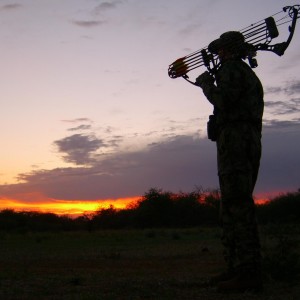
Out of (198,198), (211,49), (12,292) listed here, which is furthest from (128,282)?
(198,198)

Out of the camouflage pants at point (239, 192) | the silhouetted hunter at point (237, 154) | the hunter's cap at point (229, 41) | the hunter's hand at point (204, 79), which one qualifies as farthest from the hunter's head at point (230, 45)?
the camouflage pants at point (239, 192)

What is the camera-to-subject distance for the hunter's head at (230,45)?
6.57 m

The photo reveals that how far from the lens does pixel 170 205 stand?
68.4 meters

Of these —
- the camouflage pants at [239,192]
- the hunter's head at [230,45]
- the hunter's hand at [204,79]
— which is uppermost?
the hunter's head at [230,45]

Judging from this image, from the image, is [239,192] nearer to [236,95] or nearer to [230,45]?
[236,95]

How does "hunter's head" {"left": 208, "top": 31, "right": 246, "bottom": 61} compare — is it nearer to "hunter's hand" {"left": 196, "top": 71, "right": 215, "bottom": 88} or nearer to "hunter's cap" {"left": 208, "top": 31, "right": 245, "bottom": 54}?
"hunter's cap" {"left": 208, "top": 31, "right": 245, "bottom": 54}

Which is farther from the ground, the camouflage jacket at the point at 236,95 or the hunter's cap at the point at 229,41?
the hunter's cap at the point at 229,41

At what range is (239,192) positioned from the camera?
6.13 m

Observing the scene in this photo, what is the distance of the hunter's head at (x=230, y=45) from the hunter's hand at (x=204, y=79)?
33 cm

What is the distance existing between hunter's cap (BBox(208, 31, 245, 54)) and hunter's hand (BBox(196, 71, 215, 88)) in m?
0.39

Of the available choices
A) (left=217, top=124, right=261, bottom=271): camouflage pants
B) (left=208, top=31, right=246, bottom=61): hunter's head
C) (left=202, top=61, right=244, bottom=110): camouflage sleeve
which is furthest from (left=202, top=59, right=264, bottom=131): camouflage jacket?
(left=208, top=31, right=246, bottom=61): hunter's head

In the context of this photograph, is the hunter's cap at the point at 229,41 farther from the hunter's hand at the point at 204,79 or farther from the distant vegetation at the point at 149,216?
the distant vegetation at the point at 149,216

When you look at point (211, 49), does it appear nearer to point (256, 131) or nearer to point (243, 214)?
point (256, 131)

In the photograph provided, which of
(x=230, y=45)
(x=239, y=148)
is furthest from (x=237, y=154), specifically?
(x=230, y=45)
